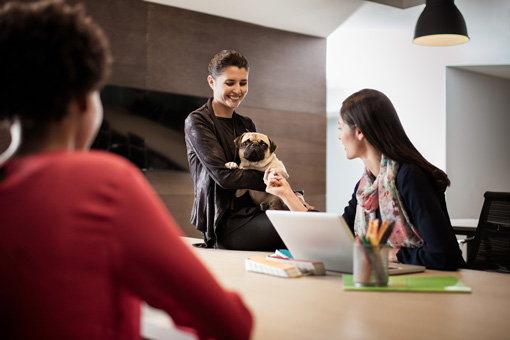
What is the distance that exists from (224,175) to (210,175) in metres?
0.11

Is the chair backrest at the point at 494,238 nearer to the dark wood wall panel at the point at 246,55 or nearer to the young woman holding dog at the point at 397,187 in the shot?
the young woman holding dog at the point at 397,187

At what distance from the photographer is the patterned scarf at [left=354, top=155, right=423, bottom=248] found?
166 centimetres

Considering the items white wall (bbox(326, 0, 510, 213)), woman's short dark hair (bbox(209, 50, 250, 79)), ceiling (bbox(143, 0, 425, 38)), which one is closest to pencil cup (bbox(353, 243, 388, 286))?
woman's short dark hair (bbox(209, 50, 250, 79))

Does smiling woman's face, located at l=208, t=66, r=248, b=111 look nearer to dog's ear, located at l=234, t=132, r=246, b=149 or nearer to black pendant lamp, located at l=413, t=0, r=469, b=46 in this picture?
dog's ear, located at l=234, t=132, r=246, b=149

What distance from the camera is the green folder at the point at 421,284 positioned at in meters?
1.18

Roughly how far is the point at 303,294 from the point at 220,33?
4.59 m

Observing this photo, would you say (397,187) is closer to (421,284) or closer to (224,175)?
(421,284)

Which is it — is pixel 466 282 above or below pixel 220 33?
below

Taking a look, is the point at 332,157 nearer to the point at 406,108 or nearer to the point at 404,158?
the point at 406,108

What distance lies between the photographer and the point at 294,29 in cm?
598

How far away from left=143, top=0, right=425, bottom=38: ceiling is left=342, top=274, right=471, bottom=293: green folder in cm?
424

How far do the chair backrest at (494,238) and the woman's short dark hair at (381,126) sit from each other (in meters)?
0.74

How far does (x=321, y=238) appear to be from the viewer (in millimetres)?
1355

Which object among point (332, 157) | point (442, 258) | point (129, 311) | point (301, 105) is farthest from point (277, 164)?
point (332, 157)
